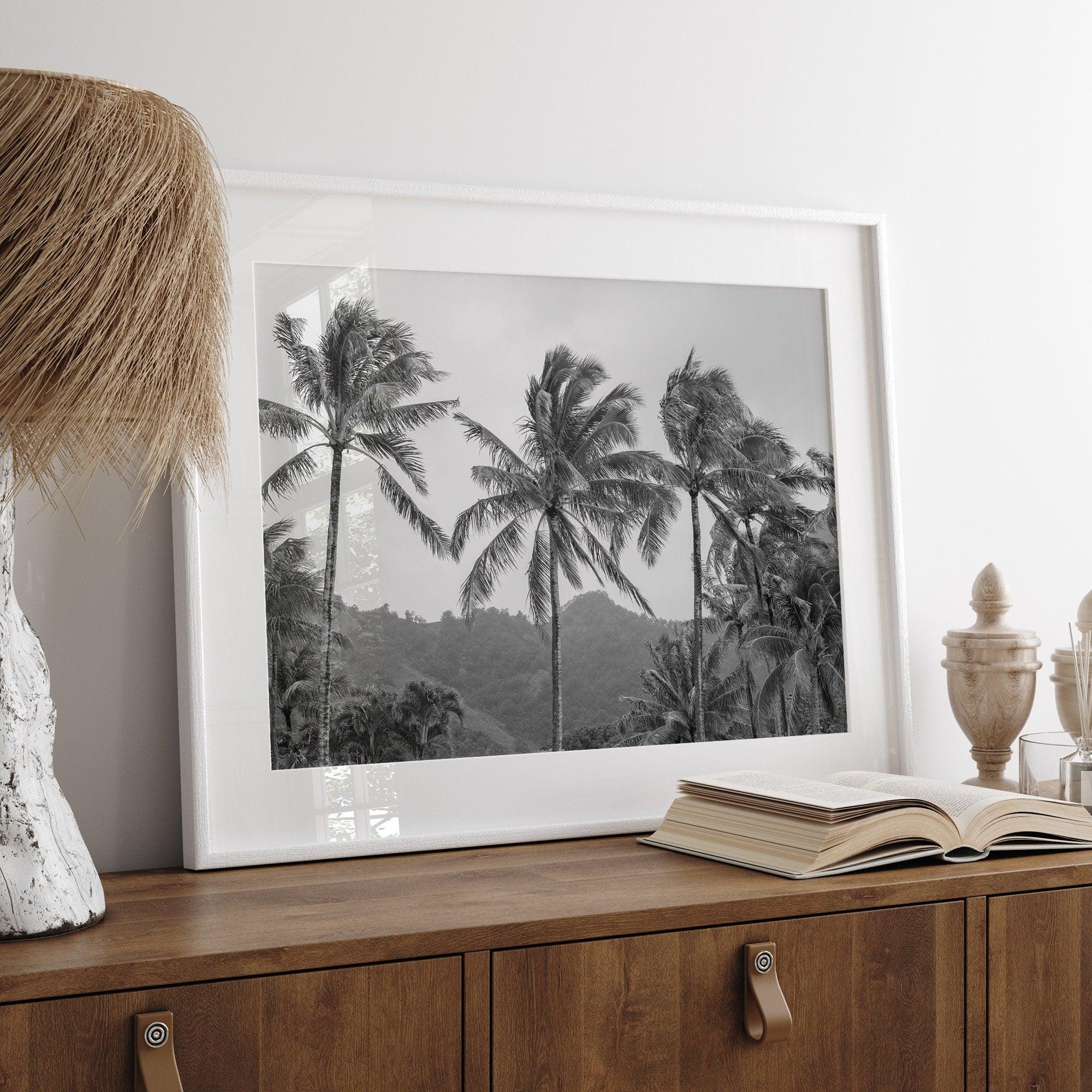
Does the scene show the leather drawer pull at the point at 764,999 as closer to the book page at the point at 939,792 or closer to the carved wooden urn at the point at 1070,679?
the book page at the point at 939,792

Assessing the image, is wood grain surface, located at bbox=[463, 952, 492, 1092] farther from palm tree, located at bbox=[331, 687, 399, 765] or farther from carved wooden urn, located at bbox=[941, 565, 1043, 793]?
carved wooden urn, located at bbox=[941, 565, 1043, 793]

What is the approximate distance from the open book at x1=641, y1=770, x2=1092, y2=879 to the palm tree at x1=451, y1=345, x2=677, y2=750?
22 centimetres

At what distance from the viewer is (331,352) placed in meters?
1.32

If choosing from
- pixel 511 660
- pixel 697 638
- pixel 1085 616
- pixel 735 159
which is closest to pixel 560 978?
pixel 511 660

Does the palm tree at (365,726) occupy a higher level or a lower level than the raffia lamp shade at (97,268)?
lower

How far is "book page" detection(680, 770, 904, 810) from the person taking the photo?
1.17 meters

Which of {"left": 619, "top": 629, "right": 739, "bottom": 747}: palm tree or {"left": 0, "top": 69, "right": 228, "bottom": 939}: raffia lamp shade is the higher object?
{"left": 0, "top": 69, "right": 228, "bottom": 939}: raffia lamp shade

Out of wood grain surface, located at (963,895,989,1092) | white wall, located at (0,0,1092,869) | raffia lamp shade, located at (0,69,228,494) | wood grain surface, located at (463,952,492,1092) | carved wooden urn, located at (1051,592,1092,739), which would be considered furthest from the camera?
carved wooden urn, located at (1051,592,1092,739)

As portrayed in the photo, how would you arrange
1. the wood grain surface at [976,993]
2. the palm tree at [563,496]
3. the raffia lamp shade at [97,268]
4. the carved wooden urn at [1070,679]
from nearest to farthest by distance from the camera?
the raffia lamp shade at [97,268] → the wood grain surface at [976,993] → the palm tree at [563,496] → the carved wooden urn at [1070,679]

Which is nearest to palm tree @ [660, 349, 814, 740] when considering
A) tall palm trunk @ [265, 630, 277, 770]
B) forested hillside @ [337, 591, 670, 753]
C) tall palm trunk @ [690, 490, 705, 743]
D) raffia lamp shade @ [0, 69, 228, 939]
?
tall palm trunk @ [690, 490, 705, 743]

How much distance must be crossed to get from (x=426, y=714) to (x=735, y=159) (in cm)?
86

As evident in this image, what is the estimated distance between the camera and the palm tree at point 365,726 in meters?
1.30

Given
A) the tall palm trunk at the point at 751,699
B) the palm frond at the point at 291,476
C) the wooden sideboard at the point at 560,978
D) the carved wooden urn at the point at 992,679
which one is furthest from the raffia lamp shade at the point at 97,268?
the carved wooden urn at the point at 992,679

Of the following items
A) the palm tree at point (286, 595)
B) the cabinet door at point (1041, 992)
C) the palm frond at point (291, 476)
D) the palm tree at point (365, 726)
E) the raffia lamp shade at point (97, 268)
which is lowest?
the cabinet door at point (1041, 992)
